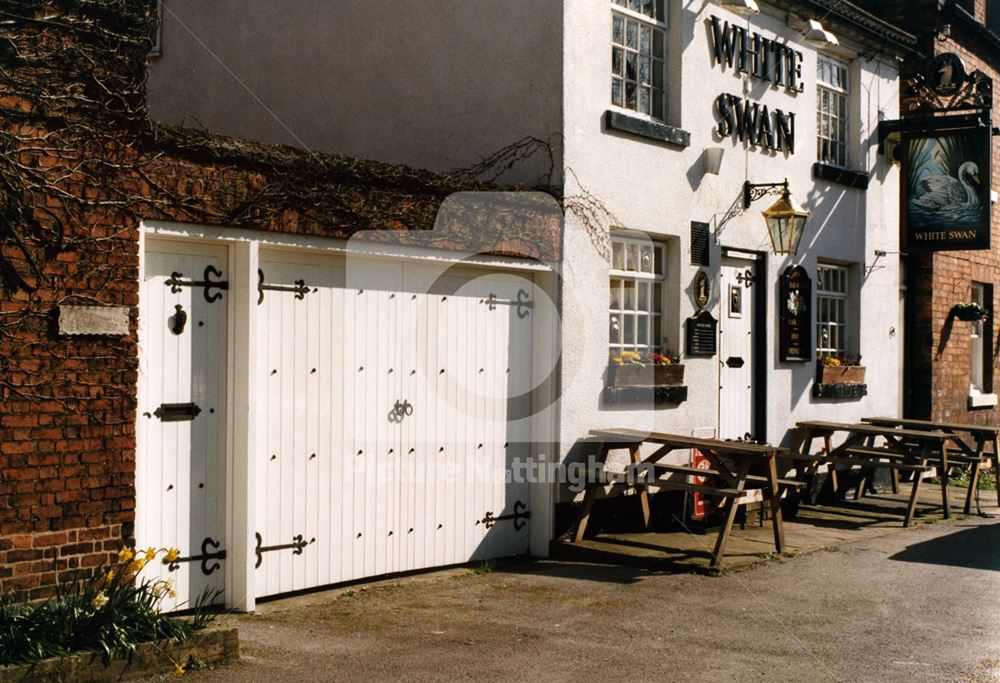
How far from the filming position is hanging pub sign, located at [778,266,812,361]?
515 inches

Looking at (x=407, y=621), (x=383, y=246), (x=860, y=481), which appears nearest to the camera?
(x=407, y=621)

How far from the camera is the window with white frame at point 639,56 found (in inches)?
430

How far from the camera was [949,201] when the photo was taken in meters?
15.0

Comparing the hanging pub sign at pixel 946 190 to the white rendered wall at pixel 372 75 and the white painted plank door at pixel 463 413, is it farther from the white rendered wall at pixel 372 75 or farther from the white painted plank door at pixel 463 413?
the white painted plank door at pixel 463 413

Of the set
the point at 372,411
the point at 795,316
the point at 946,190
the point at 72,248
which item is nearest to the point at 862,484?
the point at 795,316

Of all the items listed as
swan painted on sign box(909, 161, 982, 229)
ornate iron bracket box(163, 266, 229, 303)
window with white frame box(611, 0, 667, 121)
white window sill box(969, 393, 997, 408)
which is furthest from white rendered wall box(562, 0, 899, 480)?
ornate iron bracket box(163, 266, 229, 303)

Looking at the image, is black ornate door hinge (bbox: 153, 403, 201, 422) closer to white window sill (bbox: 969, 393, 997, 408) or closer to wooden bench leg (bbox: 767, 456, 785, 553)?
wooden bench leg (bbox: 767, 456, 785, 553)

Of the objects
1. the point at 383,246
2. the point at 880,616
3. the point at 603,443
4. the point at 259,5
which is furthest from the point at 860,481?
the point at 259,5

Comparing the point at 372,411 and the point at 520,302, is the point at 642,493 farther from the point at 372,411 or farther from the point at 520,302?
the point at 372,411

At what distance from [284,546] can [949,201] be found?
10412 millimetres

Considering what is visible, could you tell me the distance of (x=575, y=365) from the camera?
1017cm

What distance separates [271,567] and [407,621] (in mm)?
1064

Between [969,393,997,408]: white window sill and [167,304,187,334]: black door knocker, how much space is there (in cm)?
1356

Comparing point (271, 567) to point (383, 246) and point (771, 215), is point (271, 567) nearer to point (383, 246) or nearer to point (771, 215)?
point (383, 246)
